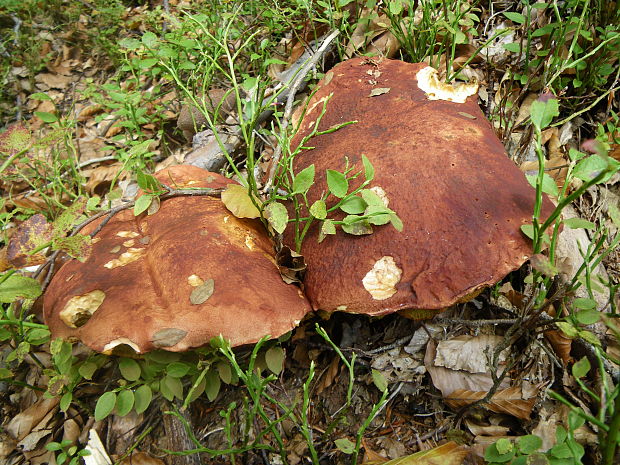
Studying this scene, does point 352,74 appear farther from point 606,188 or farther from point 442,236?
point 606,188

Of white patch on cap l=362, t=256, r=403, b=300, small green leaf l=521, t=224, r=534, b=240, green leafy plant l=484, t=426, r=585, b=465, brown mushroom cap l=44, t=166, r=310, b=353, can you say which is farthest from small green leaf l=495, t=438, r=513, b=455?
brown mushroom cap l=44, t=166, r=310, b=353

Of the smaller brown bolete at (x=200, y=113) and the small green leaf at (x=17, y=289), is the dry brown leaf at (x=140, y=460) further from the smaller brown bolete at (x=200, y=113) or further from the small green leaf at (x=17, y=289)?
the smaller brown bolete at (x=200, y=113)

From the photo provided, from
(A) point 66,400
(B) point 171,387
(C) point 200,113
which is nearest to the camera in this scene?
(B) point 171,387

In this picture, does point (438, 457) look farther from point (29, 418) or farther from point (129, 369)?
point (29, 418)

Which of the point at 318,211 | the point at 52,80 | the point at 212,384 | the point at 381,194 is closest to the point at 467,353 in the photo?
the point at 381,194

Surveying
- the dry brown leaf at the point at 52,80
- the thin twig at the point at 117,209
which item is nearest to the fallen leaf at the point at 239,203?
the thin twig at the point at 117,209

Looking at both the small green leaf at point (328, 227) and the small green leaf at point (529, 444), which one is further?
the small green leaf at point (328, 227)
